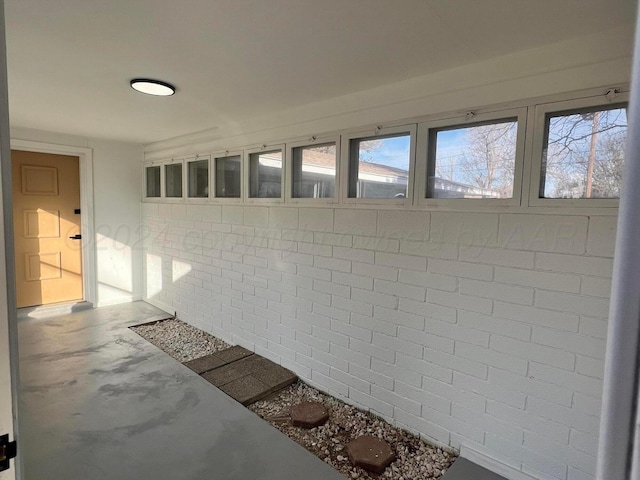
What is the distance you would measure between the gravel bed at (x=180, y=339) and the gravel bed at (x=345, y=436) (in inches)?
45.7

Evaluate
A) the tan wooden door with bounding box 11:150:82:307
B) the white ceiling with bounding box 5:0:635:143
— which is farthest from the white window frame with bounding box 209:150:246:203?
the tan wooden door with bounding box 11:150:82:307

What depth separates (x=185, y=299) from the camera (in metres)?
4.57

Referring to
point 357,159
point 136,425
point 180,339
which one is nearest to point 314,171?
point 357,159

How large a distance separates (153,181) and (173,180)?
616 mm

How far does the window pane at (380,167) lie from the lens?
2500mm

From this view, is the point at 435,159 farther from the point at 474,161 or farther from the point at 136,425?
the point at 136,425

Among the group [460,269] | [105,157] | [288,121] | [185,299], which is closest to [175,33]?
[288,121]

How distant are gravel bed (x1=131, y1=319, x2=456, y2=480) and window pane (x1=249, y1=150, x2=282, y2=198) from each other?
1820mm

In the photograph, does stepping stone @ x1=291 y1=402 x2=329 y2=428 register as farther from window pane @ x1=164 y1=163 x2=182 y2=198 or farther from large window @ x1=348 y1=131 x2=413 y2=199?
window pane @ x1=164 y1=163 x2=182 y2=198

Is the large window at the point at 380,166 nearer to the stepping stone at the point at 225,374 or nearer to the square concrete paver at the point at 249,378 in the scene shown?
the square concrete paver at the point at 249,378


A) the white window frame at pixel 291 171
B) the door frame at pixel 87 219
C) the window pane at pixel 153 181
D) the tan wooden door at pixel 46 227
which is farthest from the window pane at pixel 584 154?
the tan wooden door at pixel 46 227

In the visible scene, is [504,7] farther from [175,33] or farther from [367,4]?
[175,33]

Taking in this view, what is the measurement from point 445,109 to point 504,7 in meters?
0.73

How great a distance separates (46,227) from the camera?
469cm
